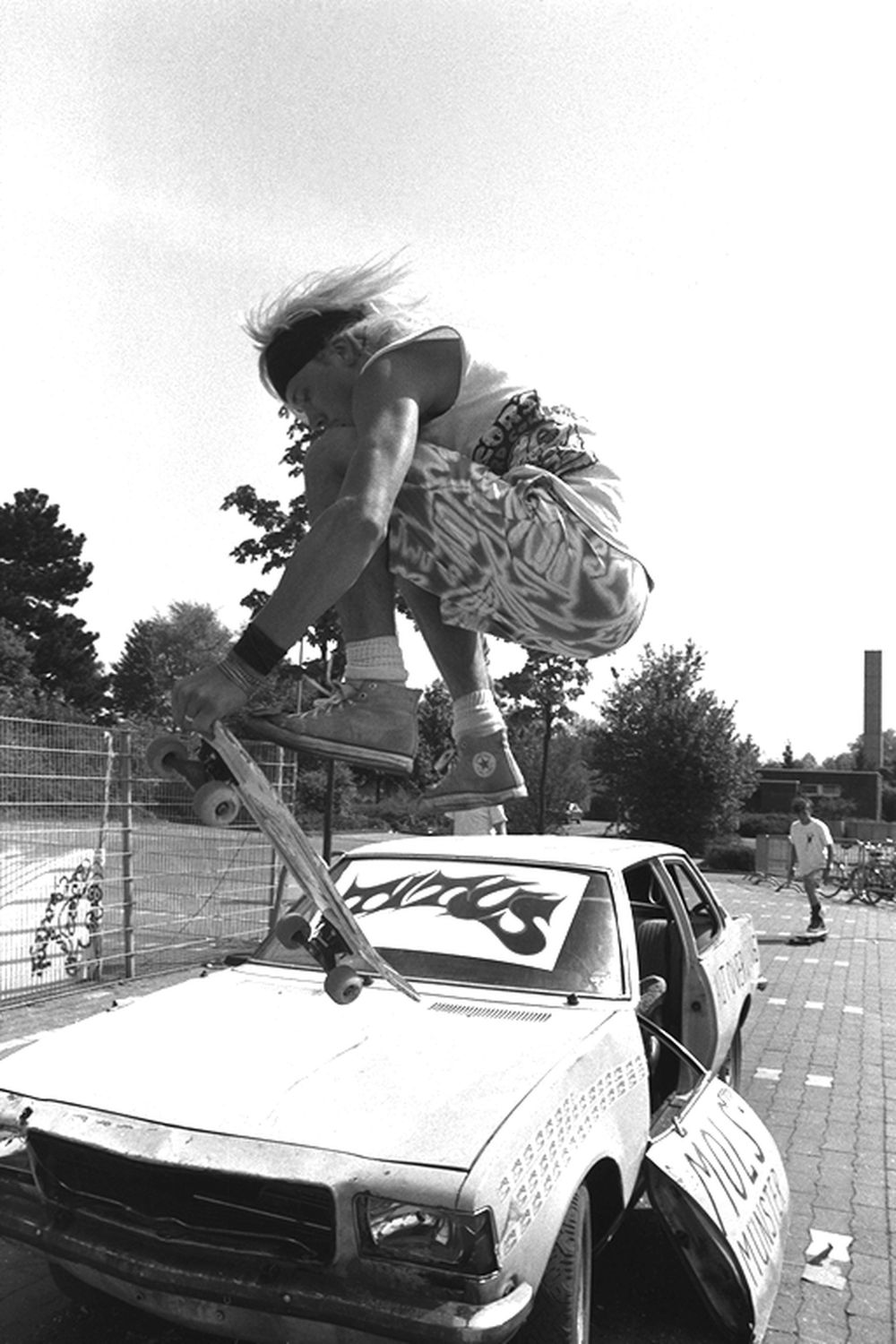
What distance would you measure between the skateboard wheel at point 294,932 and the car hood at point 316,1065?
34 cm

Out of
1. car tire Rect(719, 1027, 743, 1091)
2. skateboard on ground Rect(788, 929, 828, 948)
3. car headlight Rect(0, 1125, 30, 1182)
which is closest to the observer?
car headlight Rect(0, 1125, 30, 1182)

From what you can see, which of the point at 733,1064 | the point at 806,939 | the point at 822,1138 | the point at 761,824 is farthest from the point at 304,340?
the point at 761,824

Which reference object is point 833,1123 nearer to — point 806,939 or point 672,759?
point 806,939

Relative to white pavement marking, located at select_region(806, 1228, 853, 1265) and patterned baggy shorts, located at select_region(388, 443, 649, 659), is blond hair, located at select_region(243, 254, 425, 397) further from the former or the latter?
white pavement marking, located at select_region(806, 1228, 853, 1265)

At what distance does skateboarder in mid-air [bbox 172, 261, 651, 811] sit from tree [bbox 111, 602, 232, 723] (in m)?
56.6

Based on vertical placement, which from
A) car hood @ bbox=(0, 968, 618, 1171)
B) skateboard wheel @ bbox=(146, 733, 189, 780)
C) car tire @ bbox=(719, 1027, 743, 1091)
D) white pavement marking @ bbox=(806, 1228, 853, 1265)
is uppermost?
skateboard wheel @ bbox=(146, 733, 189, 780)

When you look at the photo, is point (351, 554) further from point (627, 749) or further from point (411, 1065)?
point (627, 749)

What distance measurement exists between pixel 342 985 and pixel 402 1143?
1.15ft

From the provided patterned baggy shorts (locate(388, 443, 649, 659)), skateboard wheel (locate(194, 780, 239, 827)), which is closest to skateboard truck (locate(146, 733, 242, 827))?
skateboard wheel (locate(194, 780, 239, 827))

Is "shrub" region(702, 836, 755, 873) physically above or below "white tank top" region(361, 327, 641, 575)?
below

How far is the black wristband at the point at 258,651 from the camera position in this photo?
209cm

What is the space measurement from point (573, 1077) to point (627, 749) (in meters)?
28.5

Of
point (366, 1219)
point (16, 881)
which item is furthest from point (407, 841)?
point (16, 881)

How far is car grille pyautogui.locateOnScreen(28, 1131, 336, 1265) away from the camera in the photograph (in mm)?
2336
